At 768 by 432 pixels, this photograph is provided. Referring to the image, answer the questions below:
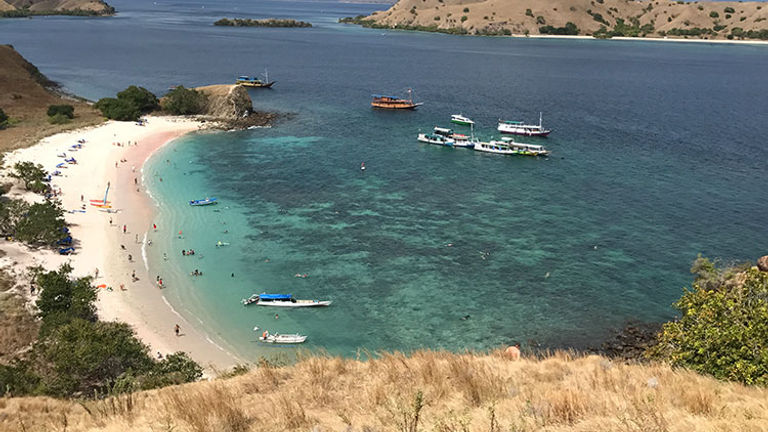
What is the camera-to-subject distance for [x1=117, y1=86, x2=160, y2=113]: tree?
10656cm

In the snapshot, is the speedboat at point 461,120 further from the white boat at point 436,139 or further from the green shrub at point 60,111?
the green shrub at point 60,111

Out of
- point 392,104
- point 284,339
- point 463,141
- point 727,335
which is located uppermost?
point 392,104

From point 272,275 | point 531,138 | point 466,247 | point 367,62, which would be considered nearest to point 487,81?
point 367,62

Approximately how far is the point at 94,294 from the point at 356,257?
2338 cm

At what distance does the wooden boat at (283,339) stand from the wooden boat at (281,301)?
4.13 m

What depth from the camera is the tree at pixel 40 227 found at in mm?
51438

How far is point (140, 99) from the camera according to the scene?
108 metres

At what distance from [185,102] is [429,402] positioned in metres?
107

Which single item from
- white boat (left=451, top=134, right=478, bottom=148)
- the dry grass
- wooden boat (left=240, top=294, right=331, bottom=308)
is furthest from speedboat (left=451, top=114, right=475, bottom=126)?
the dry grass

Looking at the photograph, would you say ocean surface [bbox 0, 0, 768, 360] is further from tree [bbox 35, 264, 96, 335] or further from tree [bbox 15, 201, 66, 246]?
tree [bbox 15, 201, 66, 246]

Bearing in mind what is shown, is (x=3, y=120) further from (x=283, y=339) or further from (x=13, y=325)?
(x=283, y=339)

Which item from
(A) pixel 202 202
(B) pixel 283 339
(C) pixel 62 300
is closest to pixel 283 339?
(B) pixel 283 339

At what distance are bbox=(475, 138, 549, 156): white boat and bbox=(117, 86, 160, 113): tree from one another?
68135 millimetres

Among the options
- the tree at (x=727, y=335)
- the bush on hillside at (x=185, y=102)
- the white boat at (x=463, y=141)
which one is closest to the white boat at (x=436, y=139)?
the white boat at (x=463, y=141)
